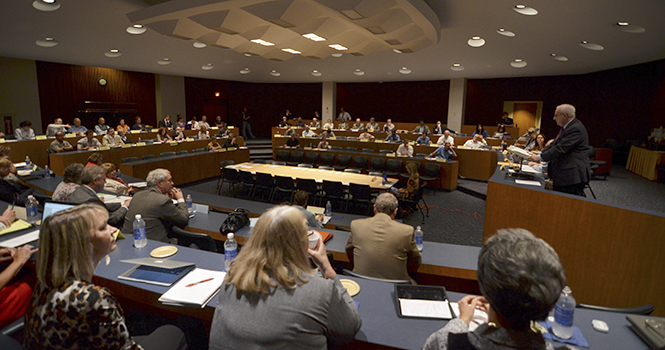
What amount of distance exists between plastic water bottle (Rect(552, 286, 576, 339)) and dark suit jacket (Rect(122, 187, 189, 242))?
127 inches

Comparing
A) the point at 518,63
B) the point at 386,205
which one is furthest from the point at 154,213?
the point at 518,63

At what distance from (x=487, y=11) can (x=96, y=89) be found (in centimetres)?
1498

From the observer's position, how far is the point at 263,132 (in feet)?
68.8

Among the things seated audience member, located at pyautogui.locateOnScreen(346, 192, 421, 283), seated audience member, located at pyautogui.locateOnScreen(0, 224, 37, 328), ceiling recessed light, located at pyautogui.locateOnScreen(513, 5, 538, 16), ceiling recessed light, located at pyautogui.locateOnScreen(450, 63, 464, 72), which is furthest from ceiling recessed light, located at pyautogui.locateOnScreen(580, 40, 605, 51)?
seated audience member, located at pyautogui.locateOnScreen(0, 224, 37, 328)

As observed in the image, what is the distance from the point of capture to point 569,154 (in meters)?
3.50

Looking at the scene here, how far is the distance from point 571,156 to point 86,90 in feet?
54.5

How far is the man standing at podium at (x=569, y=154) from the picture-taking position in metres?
3.39

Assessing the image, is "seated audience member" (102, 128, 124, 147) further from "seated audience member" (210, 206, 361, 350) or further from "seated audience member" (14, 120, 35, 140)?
"seated audience member" (210, 206, 361, 350)

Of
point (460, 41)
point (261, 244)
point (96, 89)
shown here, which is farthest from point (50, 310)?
point (96, 89)

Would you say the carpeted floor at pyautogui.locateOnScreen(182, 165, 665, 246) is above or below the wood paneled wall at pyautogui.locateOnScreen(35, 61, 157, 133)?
below

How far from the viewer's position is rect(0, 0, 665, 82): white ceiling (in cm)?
626

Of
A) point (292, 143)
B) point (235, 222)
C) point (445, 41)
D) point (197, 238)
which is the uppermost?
point (445, 41)

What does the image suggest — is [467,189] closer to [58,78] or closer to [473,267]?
[473,267]

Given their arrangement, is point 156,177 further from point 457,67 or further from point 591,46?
point 457,67
